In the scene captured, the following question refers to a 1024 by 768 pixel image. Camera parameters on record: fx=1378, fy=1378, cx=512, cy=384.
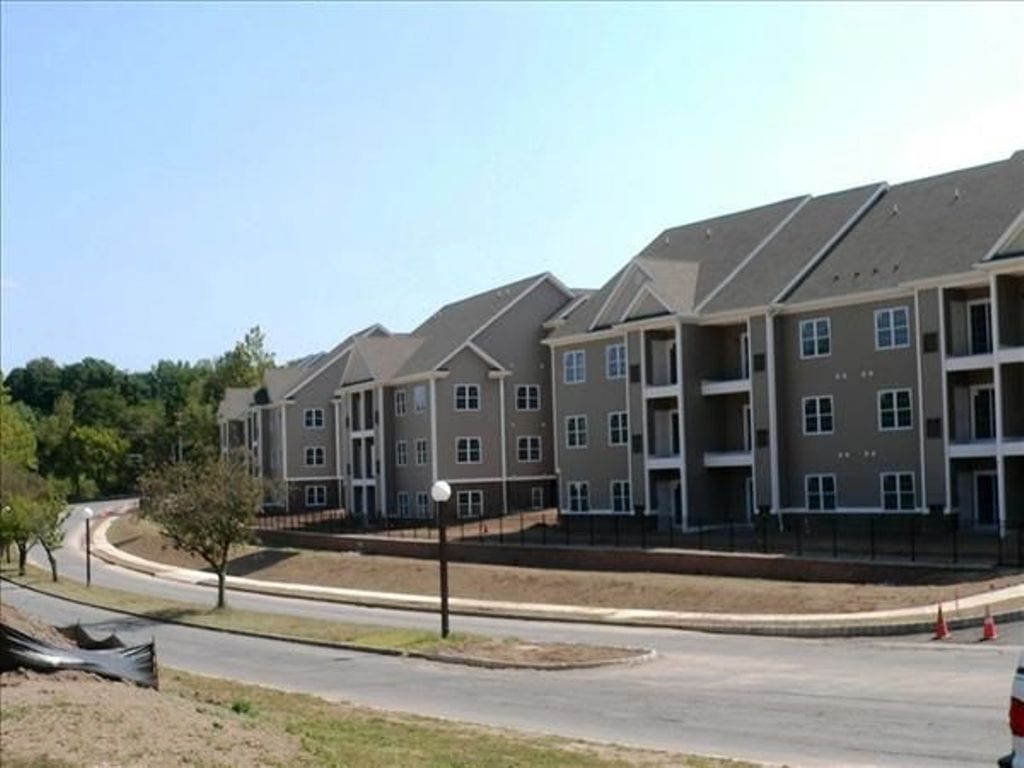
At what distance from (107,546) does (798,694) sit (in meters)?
72.5

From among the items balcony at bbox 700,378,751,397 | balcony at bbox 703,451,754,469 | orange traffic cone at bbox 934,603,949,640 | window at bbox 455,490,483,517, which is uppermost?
balcony at bbox 700,378,751,397

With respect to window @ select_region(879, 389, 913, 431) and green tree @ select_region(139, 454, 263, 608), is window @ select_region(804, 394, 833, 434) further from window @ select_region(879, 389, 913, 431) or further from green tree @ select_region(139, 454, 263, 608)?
green tree @ select_region(139, 454, 263, 608)

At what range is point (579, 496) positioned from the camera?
199 feet

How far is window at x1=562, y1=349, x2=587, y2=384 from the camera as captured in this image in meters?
60.5

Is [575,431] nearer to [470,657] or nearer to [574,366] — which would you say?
[574,366]

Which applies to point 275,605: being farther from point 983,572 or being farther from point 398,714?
point 398,714

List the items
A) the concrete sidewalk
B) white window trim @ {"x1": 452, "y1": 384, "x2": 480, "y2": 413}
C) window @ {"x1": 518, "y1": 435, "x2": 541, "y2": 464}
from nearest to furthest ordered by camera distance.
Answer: the concrete sidewalk
white window trim @ {"x1": 452, "y1": 384, "x2": 480, "y2": 413}
window @ {"x1": 518, "y1": 435, "x2": 541, "y2": 464}

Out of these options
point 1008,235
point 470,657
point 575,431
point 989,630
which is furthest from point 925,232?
point 470,657

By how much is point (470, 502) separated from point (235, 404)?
42.5m

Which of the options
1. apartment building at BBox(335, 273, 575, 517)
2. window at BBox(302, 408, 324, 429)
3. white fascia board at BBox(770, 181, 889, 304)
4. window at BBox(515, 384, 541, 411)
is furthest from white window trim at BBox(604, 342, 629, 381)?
window at BBox(302, 408, 324, 429)

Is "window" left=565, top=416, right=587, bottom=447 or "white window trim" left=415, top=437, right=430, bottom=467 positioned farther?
"white window trim" left=415, top=437, right=430, bottom=467

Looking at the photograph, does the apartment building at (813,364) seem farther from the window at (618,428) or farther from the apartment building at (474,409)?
the apartment building at (474,409)

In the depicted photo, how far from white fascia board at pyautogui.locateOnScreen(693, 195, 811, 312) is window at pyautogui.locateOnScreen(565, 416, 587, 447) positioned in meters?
9.35

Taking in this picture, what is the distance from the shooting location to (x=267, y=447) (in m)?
95.0
